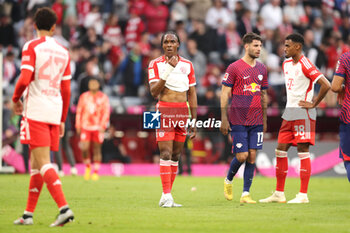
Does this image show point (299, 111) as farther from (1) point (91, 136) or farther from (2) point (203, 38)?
(2) point (203, 38)

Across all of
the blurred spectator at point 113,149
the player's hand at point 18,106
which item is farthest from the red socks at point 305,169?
the blurred spectator at point 113,149

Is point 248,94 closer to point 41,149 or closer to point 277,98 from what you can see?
point 41,149

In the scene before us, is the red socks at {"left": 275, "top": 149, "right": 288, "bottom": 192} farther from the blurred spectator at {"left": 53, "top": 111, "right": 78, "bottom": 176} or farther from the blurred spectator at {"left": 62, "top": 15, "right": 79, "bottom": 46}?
the blurred spectator at {"left": 62, "top": 15, "right": 79, "bottom": 46}

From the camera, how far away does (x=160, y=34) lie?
24.3m

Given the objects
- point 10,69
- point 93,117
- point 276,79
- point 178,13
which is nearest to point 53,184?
point 93,117

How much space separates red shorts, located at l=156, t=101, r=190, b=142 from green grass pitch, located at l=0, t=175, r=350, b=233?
1.12 metres

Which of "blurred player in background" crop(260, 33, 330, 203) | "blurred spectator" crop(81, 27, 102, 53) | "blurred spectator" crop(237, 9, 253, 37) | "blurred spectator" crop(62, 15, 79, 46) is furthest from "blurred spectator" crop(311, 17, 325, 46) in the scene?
"blurred player in background" crop(260, 33, 330, 203)

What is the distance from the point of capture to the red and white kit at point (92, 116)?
62.4 feet

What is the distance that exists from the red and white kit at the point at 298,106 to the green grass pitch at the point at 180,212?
1171 mm

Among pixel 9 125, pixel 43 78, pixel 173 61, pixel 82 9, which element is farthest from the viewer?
pixel 82 9

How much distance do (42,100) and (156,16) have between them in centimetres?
1781

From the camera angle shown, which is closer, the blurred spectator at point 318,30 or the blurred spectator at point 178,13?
the blurred spectator at point 178,13

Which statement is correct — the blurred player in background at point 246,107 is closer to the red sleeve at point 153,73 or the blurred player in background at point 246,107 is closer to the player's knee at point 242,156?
the player's knee at point 242,156

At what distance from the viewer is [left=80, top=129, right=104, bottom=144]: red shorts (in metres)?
19.0
